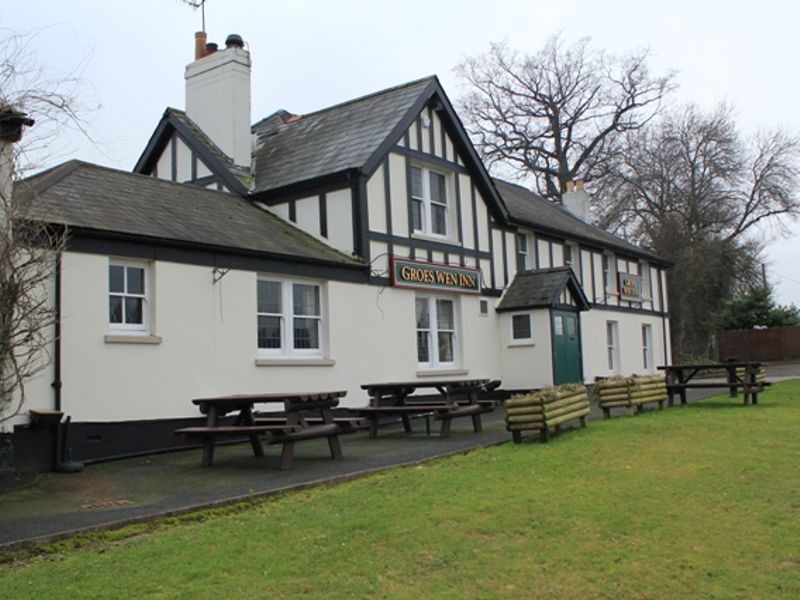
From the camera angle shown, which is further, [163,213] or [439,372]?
[439,372]

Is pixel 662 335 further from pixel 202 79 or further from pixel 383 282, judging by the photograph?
pixel 202 79

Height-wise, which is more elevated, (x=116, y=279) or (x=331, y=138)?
(x=331, y=138)

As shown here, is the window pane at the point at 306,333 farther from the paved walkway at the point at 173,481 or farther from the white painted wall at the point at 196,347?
the paved walkway at the point at 173,481

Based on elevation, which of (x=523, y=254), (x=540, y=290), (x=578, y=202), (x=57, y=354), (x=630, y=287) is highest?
(x=578, y=202)

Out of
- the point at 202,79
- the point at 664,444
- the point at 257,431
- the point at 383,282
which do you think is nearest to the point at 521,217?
the point at 383,282

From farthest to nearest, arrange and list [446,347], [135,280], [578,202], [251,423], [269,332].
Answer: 1. [578,202]
2. [446,347]
3. [269,332]
4. [135,280]
5. [251,423]

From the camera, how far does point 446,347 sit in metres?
20.0

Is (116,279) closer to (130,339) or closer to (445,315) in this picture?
(130,339)

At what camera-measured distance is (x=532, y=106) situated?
46.5 metres

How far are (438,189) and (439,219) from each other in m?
0.78

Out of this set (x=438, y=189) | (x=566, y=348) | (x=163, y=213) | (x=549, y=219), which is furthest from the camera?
(x=549, y=219)

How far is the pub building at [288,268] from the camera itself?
481 inches

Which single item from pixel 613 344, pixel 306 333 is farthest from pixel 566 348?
pixel 306 333

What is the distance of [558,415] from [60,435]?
23.4 ft
